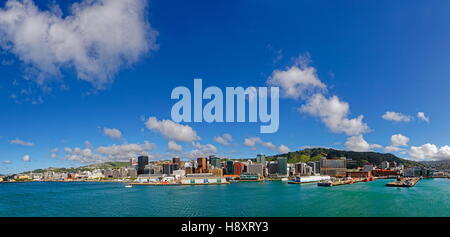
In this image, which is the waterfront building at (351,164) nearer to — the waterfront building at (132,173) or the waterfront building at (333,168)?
the waterfront building at (333,168)

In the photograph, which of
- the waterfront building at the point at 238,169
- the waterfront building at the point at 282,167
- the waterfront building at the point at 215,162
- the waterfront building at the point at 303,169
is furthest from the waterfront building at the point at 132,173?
the waterfront building at the point at 303,169

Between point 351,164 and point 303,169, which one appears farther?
point 351,164

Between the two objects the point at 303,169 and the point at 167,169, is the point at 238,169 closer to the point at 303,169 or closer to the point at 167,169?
the point at 303,169

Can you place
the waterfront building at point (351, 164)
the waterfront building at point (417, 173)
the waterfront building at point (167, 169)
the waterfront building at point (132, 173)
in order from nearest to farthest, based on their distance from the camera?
1. the waterfront building at point (417, 173)
2. the waterfront building at point (167, 169)
3. the waterfront building at point (132, 173)
4. the waterfront building at point (351, 164)

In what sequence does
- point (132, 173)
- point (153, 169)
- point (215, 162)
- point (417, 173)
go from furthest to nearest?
point (153, 169) < point (215, 162) < point (132, 173) < point (417, 173)

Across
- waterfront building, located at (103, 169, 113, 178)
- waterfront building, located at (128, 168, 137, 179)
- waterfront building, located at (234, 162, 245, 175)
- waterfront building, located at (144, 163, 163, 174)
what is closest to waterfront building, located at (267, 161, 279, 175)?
waterfront building, located at (234, 162, 245, 175)

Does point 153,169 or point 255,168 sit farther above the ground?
point 255,168

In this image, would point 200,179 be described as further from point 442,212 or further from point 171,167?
point 442,212

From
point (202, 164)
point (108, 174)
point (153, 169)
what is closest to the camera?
point (202, 164)

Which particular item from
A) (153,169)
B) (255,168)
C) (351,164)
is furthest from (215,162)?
(351,164)
